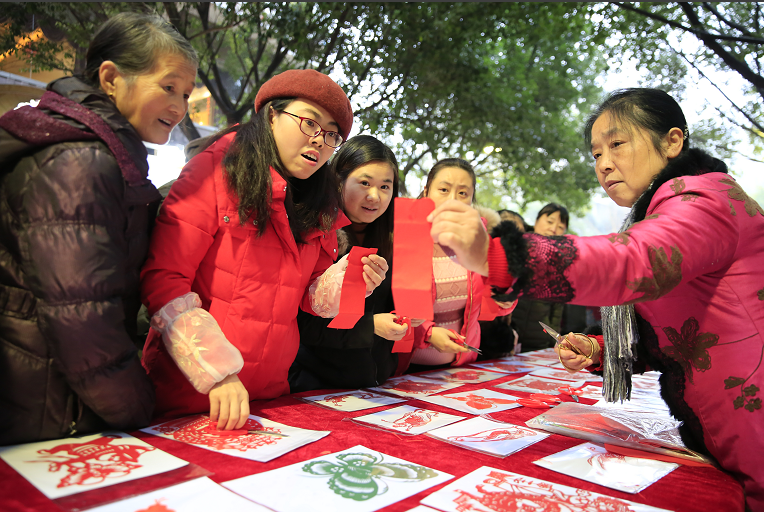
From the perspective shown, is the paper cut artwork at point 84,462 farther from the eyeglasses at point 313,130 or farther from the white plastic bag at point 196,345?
the eyeglasses at point 313,130

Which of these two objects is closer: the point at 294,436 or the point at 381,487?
the point at 381,487

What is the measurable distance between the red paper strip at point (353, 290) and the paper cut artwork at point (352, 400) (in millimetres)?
276

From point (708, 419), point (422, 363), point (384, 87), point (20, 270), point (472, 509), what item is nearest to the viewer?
point (472, 509)

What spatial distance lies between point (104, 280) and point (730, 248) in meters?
1.43

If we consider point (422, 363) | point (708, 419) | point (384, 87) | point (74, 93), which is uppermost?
point (384, 87)

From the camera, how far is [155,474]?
93 cm

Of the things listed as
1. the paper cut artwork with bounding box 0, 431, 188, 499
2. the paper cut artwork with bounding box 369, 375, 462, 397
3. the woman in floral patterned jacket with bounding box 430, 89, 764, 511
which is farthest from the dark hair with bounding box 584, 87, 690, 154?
the paper cut artwork with bounding box 0, 431, 188, 499

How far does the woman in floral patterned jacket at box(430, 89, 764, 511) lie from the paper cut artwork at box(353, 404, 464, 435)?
561 millimetres

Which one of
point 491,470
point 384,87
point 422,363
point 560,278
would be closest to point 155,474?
point 491,470

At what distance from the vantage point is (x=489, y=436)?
1.32 metres

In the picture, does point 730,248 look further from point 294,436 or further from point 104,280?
point 104,280

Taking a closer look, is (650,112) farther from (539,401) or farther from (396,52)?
(396,52)

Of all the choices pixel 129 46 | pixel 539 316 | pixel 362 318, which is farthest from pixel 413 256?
pixel 539 316

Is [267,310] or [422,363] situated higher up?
[267,310]
